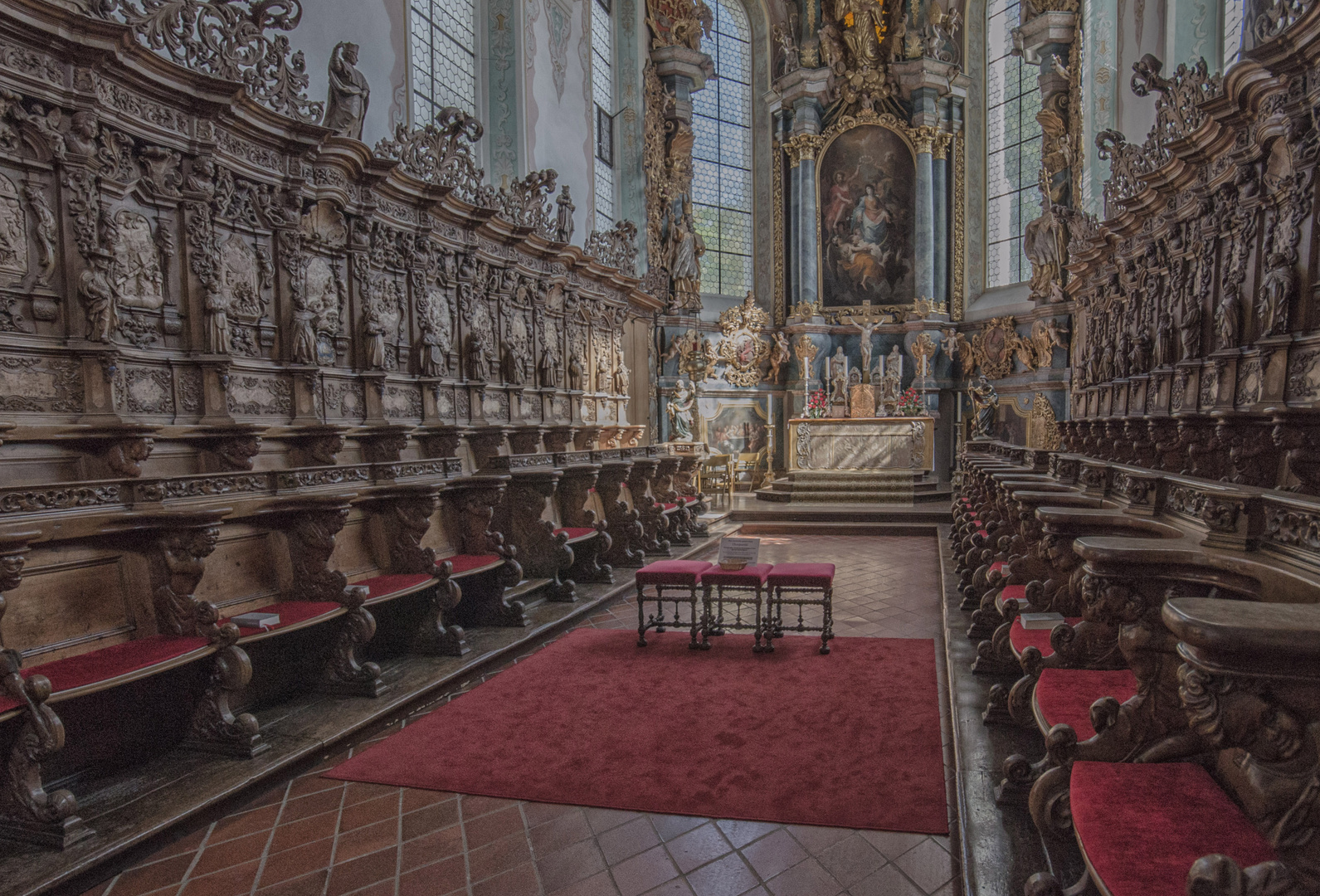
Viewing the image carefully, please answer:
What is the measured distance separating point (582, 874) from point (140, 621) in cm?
255

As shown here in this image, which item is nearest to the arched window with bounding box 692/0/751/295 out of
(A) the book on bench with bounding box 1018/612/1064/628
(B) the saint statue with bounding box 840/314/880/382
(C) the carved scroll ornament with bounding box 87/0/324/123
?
(B) the saint statue with bounding box 840/314/880/382

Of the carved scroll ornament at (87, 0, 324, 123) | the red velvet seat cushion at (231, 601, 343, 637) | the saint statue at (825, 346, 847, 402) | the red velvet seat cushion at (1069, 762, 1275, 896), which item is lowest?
the red velvet seat cushion at (231, 601, 343, 637)

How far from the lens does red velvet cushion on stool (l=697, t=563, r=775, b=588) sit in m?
5.35

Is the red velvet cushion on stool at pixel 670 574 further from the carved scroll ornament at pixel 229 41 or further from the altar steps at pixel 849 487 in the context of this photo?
the altar steps at pixel 849 487

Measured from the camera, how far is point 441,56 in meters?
9.94

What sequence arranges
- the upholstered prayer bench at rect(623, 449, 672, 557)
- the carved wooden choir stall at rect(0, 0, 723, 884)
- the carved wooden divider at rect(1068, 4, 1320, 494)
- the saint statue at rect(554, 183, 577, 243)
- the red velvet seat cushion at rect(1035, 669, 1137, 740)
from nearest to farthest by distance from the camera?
the red velvet seat cushion at rect(1035, 669, 1137, 740), the carved wooden choir stall at rect(0, 0, 723, 884), the carved wooden divider at rect(1068, 4, 1320, 494), the upholstered prayer bench at rect(623, 449, 672, 557), the saint statue at rect(554, 183, 577, 243)

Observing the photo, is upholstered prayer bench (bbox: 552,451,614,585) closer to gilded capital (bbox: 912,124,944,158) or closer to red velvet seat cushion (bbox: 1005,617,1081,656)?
red velvet seat cushion (bbox: 1005,617,1081,656)

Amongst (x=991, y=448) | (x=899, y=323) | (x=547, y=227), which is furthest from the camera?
(x=899, y=323)

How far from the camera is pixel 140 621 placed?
3666mm

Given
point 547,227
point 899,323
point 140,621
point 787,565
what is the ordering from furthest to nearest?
point 899,323 < point 547,227 < point 787,565 < point 140,621

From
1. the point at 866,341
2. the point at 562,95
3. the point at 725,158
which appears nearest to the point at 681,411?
the point at 866,341

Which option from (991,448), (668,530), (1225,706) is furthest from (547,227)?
(1225,706)

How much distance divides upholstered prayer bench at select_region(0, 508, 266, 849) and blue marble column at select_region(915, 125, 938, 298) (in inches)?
676

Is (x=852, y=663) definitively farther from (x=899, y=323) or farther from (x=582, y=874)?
(x=899, y=323)
